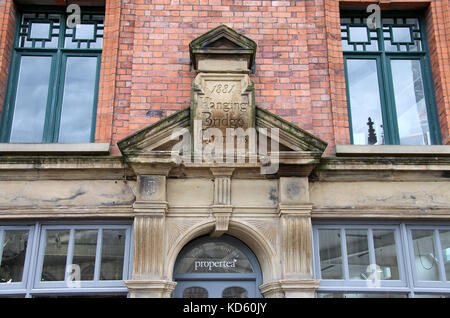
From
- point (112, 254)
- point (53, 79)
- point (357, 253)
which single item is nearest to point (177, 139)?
point (112, 254)

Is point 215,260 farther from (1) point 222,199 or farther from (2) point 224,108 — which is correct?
(2) point 224,108

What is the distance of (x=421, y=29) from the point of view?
21.8 feet

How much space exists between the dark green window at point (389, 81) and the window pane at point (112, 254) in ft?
10.2

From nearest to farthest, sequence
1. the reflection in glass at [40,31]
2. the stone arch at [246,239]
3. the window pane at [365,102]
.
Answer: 1. the stone arch at [246,239]
2. the window pane at [365,102]
3. the reflection in glass at [40,31]

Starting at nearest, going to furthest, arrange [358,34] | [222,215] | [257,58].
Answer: [222,215]
[257,58]
[358,34]

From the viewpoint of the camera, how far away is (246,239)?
18.1ft

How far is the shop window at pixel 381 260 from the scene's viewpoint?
5.39 meters

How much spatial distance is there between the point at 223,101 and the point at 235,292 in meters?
2.17

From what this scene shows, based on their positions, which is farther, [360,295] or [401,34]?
[401,34]

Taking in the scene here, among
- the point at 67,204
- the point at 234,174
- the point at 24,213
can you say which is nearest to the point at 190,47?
the point at 234,174

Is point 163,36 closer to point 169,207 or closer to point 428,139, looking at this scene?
point 169,207

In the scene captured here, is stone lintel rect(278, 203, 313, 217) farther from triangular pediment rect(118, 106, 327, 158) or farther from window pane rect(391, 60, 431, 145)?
window pane rect(391, 60, 431, 145)
